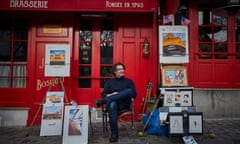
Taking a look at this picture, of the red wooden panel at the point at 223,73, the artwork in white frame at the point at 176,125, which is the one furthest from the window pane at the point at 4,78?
the red wooden panel at the point at 223,73

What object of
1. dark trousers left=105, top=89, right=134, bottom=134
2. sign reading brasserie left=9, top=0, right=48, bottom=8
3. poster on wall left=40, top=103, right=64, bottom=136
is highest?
sign reading brasserie left=9, top=0, right=48, bottom=8

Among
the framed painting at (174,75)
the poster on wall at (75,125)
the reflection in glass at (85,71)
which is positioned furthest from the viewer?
→ the reflection in glass at (85,71)

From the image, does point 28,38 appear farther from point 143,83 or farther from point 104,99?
point 143,83

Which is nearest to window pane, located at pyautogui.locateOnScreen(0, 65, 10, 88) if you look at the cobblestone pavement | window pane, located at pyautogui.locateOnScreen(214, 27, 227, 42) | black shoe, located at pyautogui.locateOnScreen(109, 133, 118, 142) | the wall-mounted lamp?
the cobblestone pavement

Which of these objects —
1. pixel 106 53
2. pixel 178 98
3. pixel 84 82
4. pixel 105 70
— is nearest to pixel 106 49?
pixel 106 53

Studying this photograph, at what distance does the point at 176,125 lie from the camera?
3.09 m

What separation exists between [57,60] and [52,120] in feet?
3.54

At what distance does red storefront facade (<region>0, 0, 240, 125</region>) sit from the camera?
4395mm

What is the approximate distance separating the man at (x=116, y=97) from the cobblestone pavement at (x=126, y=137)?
0.30 meters

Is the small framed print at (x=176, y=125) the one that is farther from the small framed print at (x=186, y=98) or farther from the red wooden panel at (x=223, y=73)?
the red wooden panel at (x=223, y=73)

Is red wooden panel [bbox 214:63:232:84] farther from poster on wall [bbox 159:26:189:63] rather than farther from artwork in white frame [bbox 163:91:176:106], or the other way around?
artwork in white frame [bbox 163:91:176:106]

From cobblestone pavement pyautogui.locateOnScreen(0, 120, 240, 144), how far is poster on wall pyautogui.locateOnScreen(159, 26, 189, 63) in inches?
54.3

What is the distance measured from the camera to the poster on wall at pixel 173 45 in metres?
3.92

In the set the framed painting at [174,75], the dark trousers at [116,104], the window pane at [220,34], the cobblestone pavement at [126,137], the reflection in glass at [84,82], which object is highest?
the window pane at [220,34]
